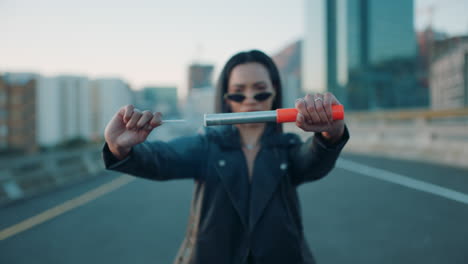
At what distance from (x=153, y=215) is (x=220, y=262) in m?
3.99

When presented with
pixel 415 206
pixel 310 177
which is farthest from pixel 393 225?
pixel 310 177

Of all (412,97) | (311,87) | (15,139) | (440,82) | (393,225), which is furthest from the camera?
(311,87)

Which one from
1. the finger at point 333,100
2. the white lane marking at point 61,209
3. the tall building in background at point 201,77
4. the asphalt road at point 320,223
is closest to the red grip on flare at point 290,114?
the finger at point 333,100

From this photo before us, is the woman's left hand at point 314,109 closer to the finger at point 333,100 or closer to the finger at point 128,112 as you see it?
the finger at point 333,100

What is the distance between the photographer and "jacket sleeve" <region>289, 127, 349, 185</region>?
140cm

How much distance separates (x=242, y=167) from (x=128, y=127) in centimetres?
65

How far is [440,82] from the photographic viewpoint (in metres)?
44.4

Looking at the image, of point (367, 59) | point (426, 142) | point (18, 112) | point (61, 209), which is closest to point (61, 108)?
point (18, 112)

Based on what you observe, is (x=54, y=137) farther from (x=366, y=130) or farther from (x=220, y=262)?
(x=220, y=262)

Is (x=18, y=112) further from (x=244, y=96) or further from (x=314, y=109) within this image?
(x=314, y=109)

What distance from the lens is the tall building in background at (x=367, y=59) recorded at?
73812 millimetres

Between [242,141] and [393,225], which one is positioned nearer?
[242,141]

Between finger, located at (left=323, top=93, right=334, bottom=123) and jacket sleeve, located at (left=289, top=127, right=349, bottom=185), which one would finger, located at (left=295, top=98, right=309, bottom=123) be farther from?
jacket sleeve, located at (left=289, top=127, right=349, bottom=185)

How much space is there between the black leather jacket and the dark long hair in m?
0.25
